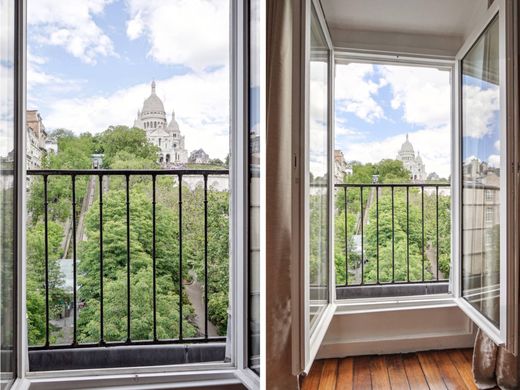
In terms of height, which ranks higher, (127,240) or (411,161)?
(411,161)

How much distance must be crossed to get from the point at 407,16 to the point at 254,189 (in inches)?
59.4

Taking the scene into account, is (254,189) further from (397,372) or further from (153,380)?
(397,372)

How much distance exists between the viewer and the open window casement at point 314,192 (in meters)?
1.29

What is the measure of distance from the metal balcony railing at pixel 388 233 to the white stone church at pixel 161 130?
3.37 ft

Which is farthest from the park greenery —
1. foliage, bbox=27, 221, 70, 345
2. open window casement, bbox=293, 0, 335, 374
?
open window casement, bbox=293, 0, 335, 374

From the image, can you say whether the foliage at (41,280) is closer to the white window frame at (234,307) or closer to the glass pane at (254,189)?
the white window frame at (234,307)

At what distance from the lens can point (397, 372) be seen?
1.90 meters

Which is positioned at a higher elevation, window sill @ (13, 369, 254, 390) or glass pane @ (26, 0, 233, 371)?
glass pane @ (26, 0, 233, 371)

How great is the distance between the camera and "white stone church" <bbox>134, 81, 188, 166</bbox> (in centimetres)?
187

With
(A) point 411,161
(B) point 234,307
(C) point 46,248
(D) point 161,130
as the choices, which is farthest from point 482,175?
(C) point 46,248

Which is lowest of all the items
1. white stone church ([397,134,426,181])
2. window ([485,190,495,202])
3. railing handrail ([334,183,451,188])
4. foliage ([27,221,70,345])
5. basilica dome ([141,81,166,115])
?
foliage ([27,221,70,345])

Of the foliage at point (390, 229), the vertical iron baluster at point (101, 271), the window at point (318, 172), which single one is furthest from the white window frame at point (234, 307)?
the foliage at point (390, 229)

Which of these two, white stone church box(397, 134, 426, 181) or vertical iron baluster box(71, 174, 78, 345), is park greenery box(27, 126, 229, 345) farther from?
white stone church box(397, 134, 426, 181)

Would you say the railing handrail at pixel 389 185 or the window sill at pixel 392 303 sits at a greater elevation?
the railing handrail at pixel 389 185
